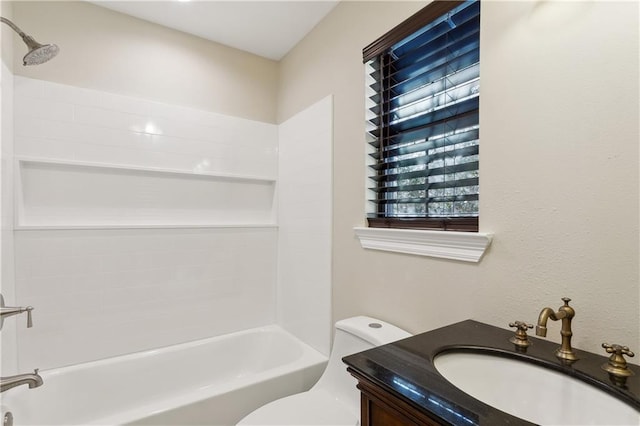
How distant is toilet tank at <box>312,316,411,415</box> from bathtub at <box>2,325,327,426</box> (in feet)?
0.98

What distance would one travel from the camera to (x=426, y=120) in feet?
4.88

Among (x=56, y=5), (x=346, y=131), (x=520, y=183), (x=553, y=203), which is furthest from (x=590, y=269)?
(x=56, y=5)

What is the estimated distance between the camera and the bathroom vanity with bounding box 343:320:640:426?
644 millimetres

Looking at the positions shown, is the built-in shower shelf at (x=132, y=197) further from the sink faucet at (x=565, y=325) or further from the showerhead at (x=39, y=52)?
the sink faucet at (x=565, y=325)

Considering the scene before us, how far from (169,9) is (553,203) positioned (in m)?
2.36

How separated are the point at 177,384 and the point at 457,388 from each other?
200cm

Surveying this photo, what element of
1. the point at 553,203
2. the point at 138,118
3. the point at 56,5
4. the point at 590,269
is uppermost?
the point at 56,5

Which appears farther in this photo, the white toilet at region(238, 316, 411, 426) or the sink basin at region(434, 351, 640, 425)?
the white toilet at region(238, 316, 411, 426)

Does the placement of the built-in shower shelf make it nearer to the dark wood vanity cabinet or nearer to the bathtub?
the bathtub

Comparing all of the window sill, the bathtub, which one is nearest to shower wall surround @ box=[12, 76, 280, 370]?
the bathtub

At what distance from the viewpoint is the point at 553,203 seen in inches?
39.0

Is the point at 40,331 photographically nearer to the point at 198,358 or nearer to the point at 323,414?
the point at 198,358

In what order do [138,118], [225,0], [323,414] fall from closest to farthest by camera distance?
[323,414] → [225,0] → [138,118]

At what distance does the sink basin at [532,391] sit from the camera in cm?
71
